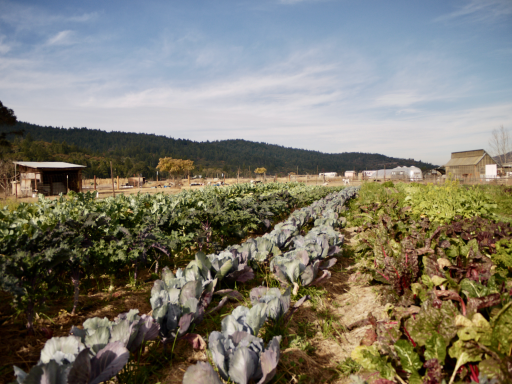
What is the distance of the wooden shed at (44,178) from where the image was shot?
26938 millimetres

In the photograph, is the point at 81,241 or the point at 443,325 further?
the point at 81,241

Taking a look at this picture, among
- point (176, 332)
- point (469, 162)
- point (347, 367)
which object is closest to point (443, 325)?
point (347, 367)

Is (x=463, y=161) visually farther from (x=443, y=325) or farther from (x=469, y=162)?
(x=443, y=325)

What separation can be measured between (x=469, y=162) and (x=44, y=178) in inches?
2612

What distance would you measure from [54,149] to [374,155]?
171845 millimetres

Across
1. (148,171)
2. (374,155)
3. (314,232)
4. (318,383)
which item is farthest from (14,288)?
(374,155)

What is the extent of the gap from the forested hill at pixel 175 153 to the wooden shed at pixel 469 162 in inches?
2421

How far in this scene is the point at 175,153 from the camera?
5354 inches

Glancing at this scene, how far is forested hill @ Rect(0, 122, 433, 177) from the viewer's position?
89.6 meters

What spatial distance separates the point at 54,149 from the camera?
82.1m

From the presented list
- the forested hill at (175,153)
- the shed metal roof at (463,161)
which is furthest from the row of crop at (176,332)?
the forested hill at (175,153)

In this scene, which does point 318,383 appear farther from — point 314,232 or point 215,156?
point 215,156

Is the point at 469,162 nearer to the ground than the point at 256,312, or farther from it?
farther from it

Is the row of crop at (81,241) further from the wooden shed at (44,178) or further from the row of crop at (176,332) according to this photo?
the wooden shed at (44,178)
